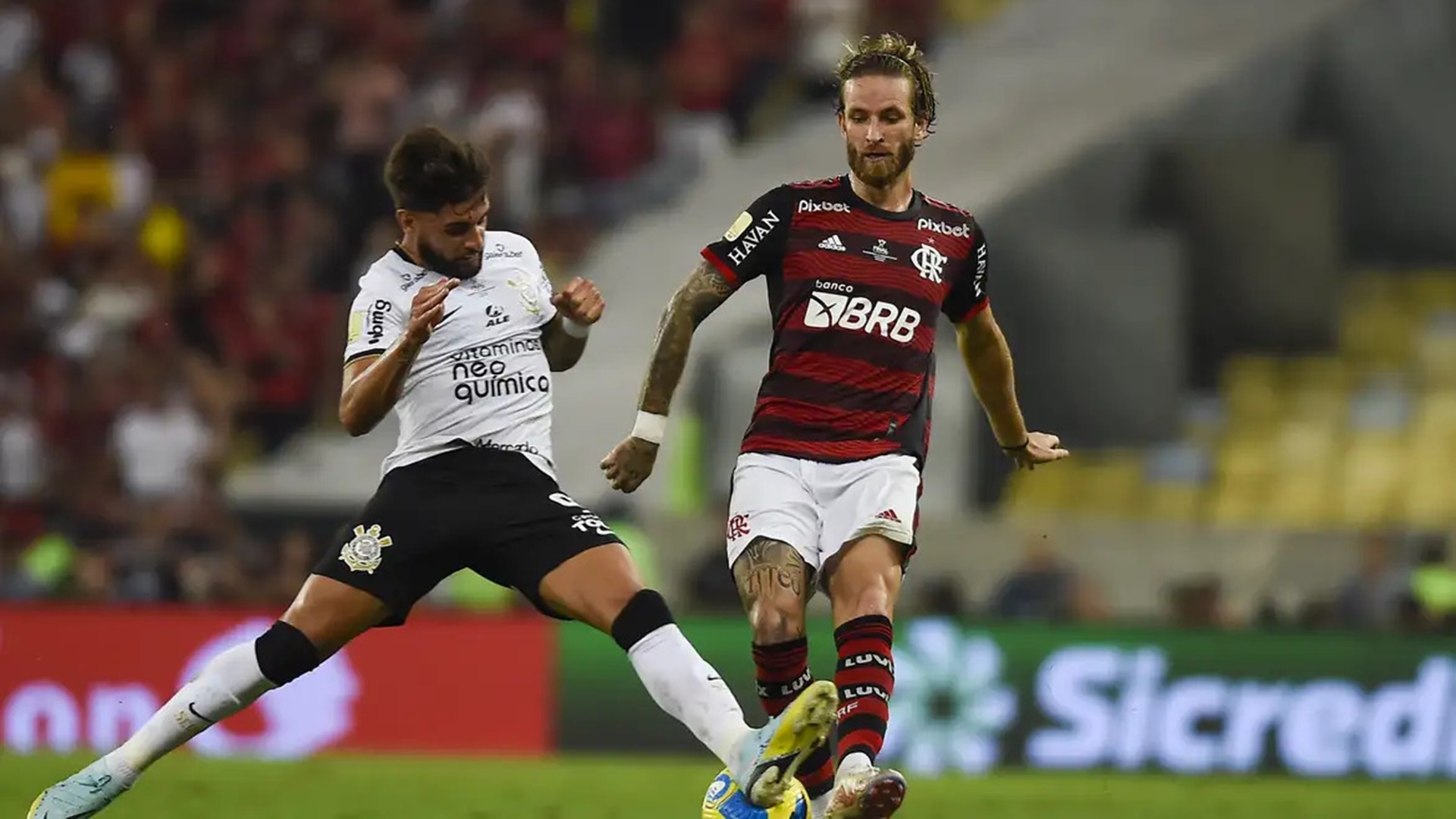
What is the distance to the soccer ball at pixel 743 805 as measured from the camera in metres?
7.89

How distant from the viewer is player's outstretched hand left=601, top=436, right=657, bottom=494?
27.7 ft

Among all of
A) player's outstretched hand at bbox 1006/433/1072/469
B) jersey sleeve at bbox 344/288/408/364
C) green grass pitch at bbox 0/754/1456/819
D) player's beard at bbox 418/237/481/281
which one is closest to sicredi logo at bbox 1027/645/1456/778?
green grass pitch at bbox 0/754/1456/819

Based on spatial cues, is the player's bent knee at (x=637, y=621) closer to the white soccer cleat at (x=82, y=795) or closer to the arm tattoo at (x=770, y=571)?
the arm tattoo at (x=770, y=571)

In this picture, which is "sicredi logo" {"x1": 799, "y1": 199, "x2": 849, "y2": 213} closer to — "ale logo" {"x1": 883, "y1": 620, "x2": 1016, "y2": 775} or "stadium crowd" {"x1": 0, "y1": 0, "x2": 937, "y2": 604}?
"ale logo" {"x1": 883, "y1": 620, "x2": 1016, "y2": 775}

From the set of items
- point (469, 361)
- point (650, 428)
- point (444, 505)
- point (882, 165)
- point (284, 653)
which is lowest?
point (284, 653)

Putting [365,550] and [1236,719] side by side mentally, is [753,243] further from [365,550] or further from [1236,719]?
[1236,719]

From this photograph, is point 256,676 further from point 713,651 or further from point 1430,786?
point 1430,786

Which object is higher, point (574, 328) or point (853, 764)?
point (574, 328)

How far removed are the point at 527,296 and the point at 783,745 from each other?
77.3 inches

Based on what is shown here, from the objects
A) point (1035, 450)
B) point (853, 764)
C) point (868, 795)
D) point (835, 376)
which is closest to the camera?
point (868, 795)

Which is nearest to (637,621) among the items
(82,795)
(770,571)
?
(770,571)

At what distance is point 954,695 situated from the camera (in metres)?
15.7

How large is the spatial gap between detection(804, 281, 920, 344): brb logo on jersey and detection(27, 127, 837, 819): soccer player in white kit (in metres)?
0.74

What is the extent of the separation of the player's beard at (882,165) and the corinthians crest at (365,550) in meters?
2.00
